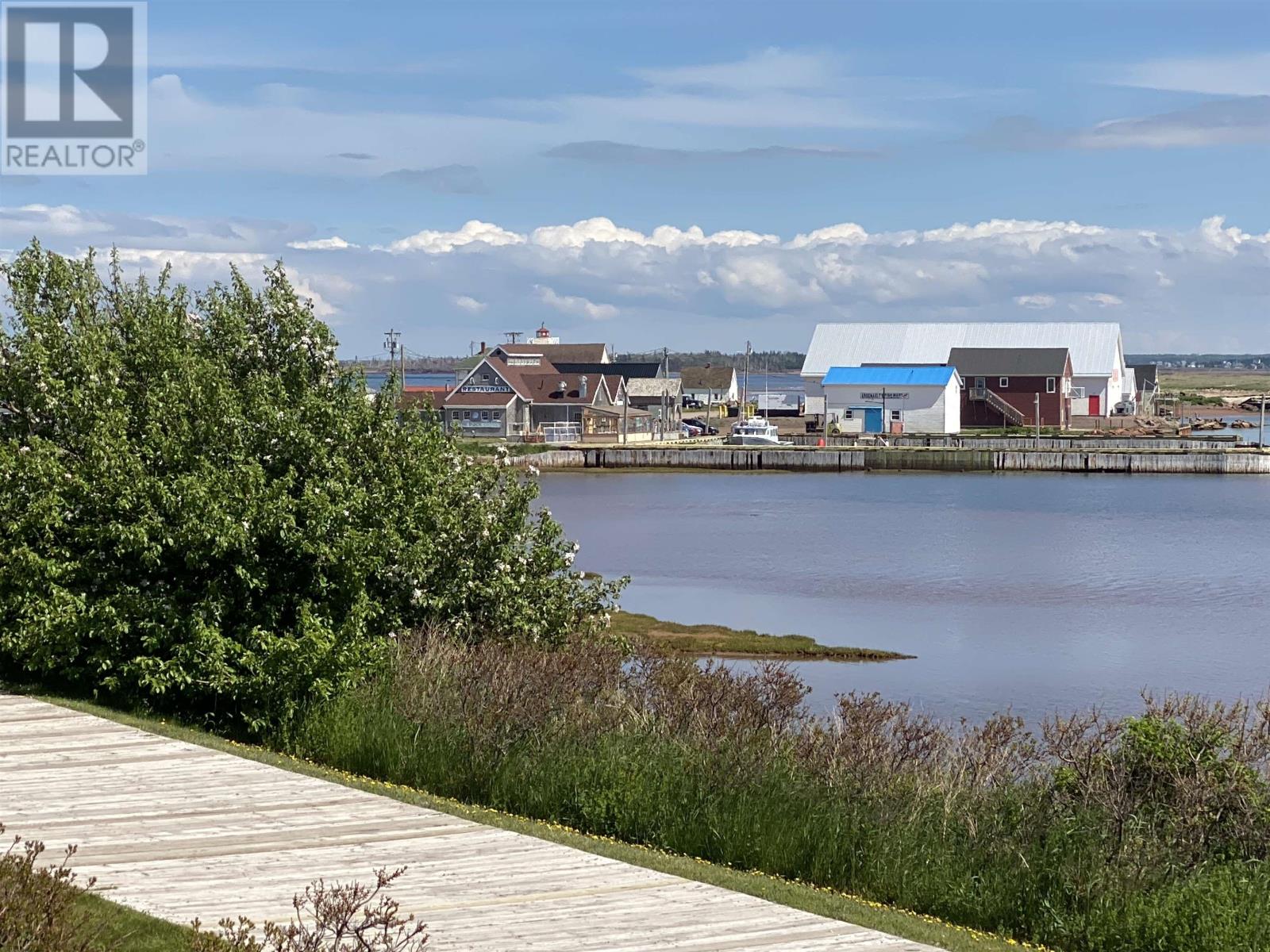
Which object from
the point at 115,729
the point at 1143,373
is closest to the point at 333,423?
the point at 115,729

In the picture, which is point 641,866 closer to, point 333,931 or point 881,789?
point 881,789

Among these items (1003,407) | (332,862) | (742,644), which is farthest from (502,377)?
(332,862)

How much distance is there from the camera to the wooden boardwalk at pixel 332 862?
952cm

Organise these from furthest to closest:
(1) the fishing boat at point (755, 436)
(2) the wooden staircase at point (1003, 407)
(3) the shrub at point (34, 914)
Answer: (2) the wooden staircase at point (1003, 407) → (1) the fishing boat at point (755, 436) → (3) the shrub at point (34, 914)

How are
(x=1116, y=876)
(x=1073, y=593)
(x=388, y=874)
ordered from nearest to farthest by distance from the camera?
1. (x=388, y=874)
2. (x=1116, y=876)
3. (x=1073, y=593)

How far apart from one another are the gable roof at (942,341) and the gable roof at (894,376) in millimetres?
5982

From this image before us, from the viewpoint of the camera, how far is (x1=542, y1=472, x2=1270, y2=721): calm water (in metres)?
31.8

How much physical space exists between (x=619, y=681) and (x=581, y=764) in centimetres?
335

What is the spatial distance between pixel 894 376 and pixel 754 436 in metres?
14.2

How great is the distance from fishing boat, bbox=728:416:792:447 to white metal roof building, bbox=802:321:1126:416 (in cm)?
1745

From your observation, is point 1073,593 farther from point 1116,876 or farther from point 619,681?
point 1116,876

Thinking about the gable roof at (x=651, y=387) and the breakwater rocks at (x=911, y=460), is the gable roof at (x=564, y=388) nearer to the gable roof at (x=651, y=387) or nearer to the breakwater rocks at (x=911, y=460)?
the breakwater rocks at (x=911, y=460)

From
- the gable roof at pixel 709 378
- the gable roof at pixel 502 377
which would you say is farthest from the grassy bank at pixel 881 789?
the gable roof at pixel 709 378

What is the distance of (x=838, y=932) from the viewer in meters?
9.70
